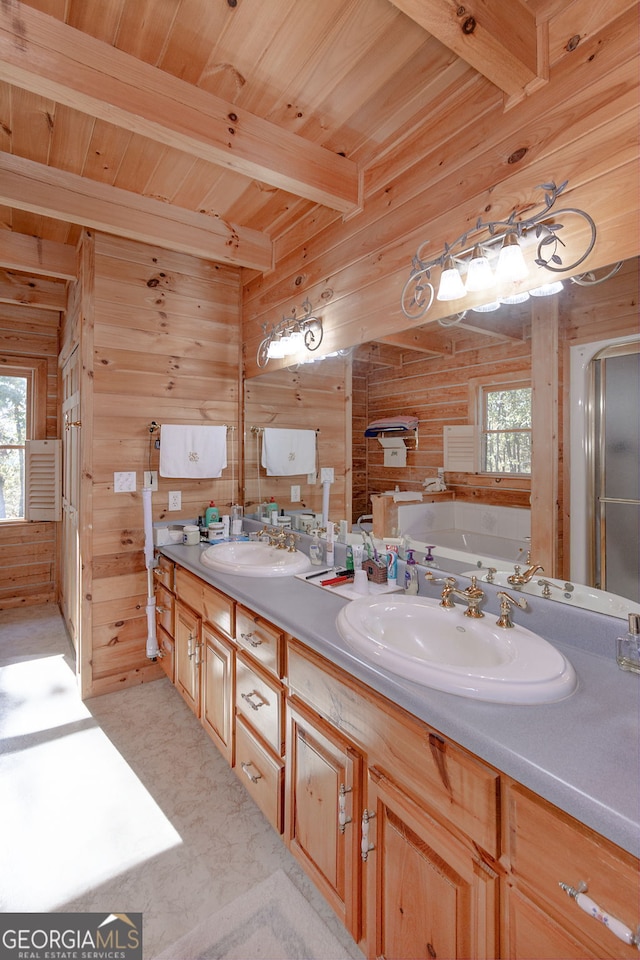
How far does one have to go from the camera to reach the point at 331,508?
2.10m

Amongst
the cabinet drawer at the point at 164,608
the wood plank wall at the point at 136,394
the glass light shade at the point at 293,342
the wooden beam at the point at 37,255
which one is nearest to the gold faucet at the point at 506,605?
the glass light shade at the point at 293,342

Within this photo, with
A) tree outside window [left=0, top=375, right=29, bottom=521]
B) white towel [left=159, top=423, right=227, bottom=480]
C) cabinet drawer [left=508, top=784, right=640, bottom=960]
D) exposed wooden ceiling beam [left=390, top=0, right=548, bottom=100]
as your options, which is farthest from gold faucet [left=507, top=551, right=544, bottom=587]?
tree outside window [left=0, top=375, right=29, bottom=521]

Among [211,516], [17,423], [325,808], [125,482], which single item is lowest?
[325,808]

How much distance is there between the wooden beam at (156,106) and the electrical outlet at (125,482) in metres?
1.59

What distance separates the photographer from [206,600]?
6.14 feet

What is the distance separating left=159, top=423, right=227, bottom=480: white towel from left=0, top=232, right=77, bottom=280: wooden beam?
3.94ft

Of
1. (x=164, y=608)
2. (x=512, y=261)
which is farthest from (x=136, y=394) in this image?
(x=512, y=261)

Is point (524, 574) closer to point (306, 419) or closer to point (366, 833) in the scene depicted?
point (366, 833)

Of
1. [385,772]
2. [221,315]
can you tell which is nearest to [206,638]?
[385,772]

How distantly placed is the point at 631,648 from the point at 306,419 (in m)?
1.73

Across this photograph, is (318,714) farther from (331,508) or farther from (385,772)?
(331,508)

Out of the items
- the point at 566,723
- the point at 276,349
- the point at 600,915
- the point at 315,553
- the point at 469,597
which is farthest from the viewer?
the point at 276,349

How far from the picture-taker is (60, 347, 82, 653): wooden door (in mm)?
2570

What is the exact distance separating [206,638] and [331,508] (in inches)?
31.4
